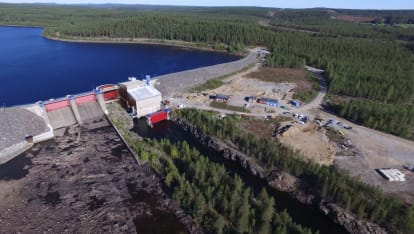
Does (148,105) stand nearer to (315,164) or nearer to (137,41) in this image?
(315,164)

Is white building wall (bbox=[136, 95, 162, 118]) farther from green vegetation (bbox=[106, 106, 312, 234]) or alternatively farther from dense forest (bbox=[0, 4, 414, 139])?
dense forest (bbox=[0, 4, 414, 139])

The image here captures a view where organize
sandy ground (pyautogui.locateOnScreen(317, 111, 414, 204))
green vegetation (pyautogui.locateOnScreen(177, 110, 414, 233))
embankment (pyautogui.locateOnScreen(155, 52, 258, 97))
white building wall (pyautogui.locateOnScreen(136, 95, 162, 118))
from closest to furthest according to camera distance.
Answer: green vegetation (pyautogui.locateOnScreen(177, 110, 414, 233)), sandy ground (pyautogui.locateOnScreen(317, 111, 414, 204)), white building wall (pyautogui.locateOnScreen(136, 95, 162, 118)), embankment (pyautogui.locateOnScreen(155, 52, 258, 97))

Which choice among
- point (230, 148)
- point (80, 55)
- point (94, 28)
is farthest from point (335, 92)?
point (94, 28)

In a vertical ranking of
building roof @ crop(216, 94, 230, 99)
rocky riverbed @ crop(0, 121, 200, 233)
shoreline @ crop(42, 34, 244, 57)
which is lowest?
rocky riverbed @ crop(0, 121, 200, 233)

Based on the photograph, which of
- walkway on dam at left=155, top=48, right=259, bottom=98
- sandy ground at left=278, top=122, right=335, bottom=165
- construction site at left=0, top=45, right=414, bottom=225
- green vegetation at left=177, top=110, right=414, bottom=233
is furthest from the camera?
walkway on dam at left=155, top=48, right=259, bottom=98

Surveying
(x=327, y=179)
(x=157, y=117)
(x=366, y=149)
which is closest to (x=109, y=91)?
(x=157, y=117)

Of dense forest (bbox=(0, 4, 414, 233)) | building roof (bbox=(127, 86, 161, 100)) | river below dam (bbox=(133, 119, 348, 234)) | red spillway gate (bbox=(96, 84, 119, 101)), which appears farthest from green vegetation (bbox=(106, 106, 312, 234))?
red spillway gate (bbox=(96, 84, 119, 101))
